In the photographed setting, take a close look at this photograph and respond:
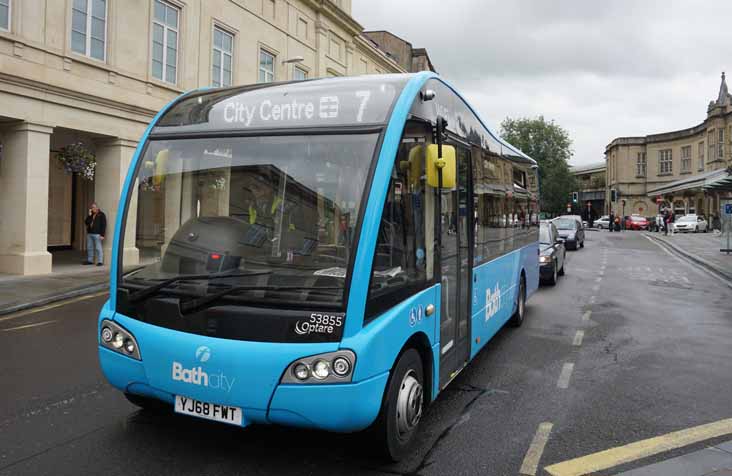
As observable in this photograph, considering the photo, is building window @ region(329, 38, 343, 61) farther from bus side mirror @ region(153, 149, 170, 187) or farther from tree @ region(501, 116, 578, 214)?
tree @ region(501, 116, 578, 214)

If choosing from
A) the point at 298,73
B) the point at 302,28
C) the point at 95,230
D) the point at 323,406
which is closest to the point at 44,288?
the point at 95,230

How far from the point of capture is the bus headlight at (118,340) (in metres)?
3.77

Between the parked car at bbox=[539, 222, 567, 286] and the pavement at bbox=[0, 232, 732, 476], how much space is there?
5.34 metres

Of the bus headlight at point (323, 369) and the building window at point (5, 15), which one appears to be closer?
the bus headlight at point (323, 369)

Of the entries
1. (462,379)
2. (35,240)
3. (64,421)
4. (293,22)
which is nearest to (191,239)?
(64,421)

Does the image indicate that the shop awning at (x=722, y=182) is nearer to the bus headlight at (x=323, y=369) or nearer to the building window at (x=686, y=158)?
the bus headlight at (x=323, y=369)

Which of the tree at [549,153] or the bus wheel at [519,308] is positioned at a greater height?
the tree at [549,153]

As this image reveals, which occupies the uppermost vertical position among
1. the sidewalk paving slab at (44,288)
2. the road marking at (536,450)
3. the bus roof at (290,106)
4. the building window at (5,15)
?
the building window at (5,15)

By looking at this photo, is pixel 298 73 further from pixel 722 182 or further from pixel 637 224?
pixel 637 224

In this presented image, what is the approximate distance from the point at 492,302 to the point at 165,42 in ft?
54.9

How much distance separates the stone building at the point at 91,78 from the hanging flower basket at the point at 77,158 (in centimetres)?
30

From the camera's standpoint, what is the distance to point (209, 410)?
3566 mm

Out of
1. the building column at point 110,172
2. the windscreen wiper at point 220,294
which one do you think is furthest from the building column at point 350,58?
the windscreen wiper at point 220,294

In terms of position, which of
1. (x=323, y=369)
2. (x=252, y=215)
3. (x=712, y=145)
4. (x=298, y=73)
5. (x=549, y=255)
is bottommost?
(x=323, y=369)
